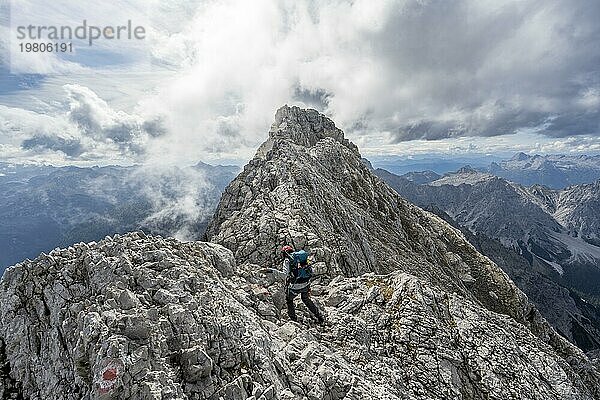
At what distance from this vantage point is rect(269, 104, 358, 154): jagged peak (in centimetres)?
8289

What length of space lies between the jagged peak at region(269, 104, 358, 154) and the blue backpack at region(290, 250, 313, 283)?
→ 5853cm

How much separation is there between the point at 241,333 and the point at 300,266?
254 inches

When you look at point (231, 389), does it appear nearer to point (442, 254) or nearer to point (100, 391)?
point (100, 391)

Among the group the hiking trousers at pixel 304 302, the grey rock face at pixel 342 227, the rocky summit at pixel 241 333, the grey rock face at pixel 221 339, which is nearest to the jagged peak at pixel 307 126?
the grey rock face at pixel 342 227

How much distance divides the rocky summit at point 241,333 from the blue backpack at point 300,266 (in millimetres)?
2848

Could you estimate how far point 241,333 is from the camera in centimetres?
1888

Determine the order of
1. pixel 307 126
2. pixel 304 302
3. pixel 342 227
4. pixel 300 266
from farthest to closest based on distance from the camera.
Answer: pixel 307 126, pixel 342 227, pixel 304 302, pixel 300 266

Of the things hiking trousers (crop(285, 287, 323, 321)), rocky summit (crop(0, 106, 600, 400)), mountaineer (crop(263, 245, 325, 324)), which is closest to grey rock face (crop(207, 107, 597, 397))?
rocky summit (crop(0, 106, 600, 400))

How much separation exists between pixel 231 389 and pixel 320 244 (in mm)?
21390

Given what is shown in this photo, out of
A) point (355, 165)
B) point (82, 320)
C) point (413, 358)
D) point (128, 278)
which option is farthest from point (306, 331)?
point (355, 165)

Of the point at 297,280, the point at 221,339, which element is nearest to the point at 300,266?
the point at 297,280

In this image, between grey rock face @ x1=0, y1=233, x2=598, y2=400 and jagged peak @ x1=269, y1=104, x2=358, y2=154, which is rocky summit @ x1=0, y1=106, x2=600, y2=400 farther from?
jagged peak @ x1=269, y1=104, x2=358, y2=154

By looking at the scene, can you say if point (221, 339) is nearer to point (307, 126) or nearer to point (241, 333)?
point (241, 333)

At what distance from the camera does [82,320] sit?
17.5 metres
